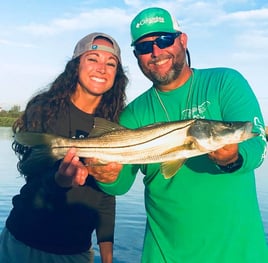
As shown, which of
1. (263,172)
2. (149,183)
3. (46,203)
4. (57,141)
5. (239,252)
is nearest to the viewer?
(239,252)

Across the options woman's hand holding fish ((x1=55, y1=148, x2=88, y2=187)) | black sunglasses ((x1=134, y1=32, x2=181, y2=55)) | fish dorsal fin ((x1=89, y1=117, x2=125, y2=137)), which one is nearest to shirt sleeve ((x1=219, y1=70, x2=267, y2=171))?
black sunglasses ((x1=134, y1=32, x2=181, y2=55))

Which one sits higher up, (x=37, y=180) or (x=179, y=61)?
(x=179, y=61)

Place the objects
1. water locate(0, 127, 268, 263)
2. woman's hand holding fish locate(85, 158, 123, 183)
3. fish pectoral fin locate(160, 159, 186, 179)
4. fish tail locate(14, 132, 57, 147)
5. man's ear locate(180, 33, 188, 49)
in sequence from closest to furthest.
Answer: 1. fish pectoral fin locate(160, 159, 186, 179)
2. woman's hand holding fish locate(85, 158, 123, 183)
3. fish tail locate(14, 132, 57, 147)
4. man's ear locate(180, 33, 188, 49)
5. water locate(0, 127, 268, 263)

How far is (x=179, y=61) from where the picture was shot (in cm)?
419

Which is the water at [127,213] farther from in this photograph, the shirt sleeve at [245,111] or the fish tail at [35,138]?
the shirt sleeve at [245,111]

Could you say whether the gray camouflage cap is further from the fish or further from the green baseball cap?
the fish

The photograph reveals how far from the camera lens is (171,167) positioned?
362 centimetres

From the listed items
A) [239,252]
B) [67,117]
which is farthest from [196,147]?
[67,117]

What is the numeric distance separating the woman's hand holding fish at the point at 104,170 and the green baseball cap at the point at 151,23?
115 centimetres

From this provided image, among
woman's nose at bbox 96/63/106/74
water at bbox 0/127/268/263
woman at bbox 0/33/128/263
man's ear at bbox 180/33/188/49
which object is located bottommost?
water at bbox 0/127/268/263

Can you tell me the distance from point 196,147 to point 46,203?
1726mm

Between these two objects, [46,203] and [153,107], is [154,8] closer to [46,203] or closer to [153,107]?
[153,107]

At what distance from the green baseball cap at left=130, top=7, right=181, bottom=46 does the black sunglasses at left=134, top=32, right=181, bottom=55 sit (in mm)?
56

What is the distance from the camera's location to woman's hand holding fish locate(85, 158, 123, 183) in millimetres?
4004
